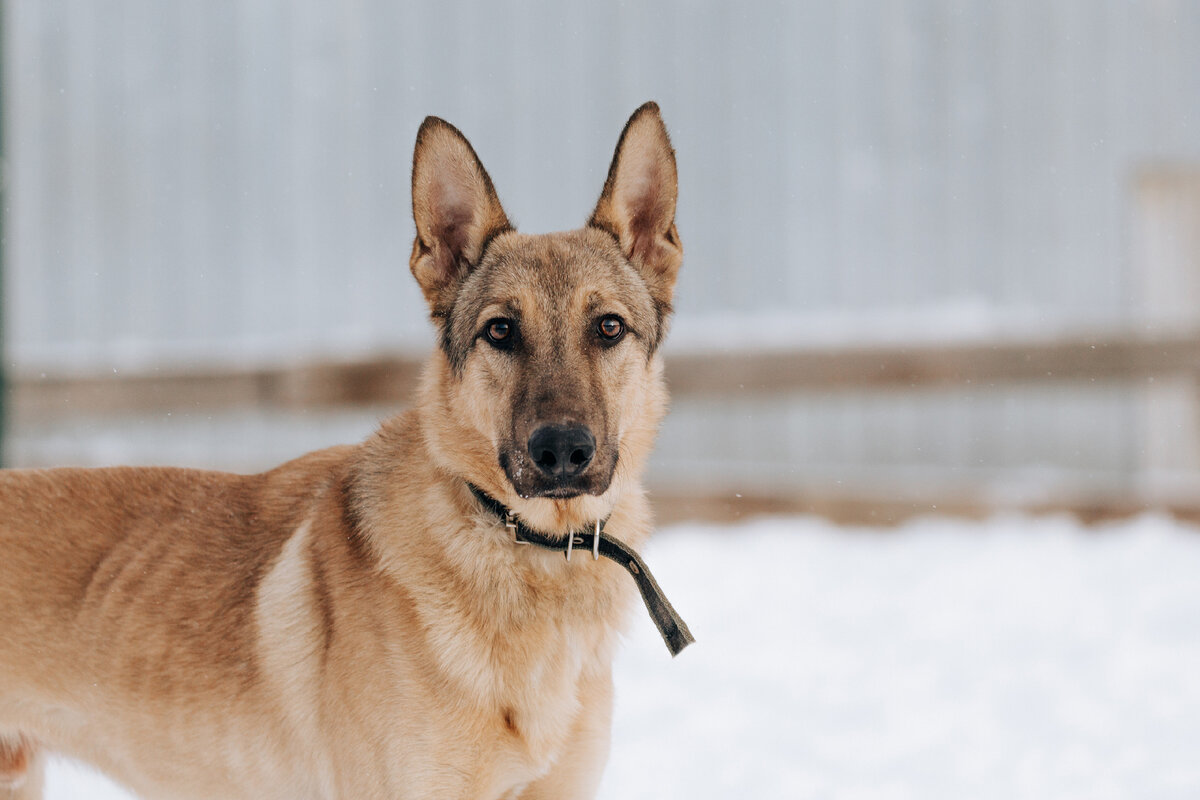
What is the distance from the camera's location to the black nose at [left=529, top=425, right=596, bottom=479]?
82.0 inches

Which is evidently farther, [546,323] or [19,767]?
[19,767]

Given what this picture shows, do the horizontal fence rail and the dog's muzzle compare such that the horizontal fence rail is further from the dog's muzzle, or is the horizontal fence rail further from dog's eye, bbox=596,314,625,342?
the dog's muzzle

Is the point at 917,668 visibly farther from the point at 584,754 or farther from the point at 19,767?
the point at 19,767

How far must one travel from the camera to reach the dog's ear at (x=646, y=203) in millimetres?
2510

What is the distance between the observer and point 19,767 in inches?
101

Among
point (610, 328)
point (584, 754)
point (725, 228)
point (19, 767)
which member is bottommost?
point (19, 767)

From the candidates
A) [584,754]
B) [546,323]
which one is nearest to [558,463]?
[546,323]

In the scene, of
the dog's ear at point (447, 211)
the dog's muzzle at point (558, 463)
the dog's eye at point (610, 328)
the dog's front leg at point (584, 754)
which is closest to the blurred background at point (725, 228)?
the dog's ear at point (447, 211)

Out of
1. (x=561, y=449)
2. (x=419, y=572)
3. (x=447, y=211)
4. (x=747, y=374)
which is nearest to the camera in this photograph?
(x=561, y=449)

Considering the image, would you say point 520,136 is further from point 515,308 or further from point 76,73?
point 515,308

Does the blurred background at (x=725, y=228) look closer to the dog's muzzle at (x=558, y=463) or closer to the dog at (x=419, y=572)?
the dog at (x=419, y=572)

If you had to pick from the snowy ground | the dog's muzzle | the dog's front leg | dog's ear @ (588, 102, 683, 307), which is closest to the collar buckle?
the dog's muzzle

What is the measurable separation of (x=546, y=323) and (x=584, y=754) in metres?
0.99

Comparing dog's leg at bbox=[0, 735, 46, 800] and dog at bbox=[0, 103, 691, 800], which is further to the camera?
dog's leg at bbox=[0, 735, 46, 800]
